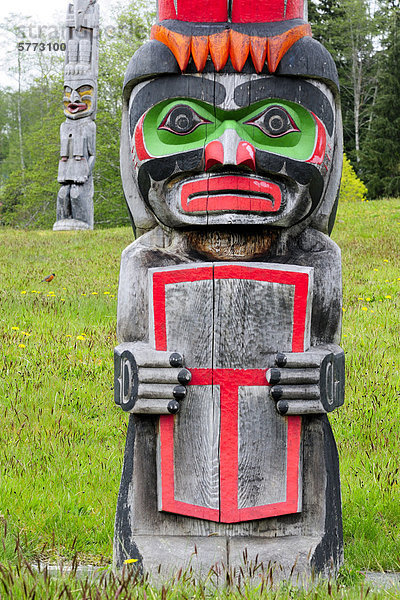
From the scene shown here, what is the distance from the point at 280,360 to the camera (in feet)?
8.92

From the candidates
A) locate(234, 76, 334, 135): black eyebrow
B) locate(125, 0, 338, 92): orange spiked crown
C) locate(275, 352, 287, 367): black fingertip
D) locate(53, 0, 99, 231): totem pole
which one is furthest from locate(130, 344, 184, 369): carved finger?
locate(53, 0, 99, 231): totem pole

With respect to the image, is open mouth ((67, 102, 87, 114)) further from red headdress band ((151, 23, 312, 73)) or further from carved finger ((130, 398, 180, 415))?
carved finger ((130, 398, 180, 415))

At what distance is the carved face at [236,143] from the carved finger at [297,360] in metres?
0.55

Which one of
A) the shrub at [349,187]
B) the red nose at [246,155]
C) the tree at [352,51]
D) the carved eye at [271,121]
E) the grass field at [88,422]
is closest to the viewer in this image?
the red nose at [246,155]

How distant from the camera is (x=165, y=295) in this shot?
284cm

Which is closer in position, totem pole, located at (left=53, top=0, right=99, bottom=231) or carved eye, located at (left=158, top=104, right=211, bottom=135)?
carved eye, located at (left=158, top=104, right=211, bottom=135)

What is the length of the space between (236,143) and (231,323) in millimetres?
721

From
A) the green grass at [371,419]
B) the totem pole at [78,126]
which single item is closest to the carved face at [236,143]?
the green grass at [371,419]

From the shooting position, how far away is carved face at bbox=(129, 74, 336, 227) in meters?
2.73

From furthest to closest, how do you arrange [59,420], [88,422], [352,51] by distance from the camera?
[352,51] < [88,422] < [59,420]

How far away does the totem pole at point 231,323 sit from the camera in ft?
8.96

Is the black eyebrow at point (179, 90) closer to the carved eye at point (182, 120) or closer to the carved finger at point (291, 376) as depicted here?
the carved eye at point (182, 120)

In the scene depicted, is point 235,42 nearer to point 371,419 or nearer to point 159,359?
point 159,359

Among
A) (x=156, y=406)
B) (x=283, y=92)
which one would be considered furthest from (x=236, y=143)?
(x=156, y=406)
